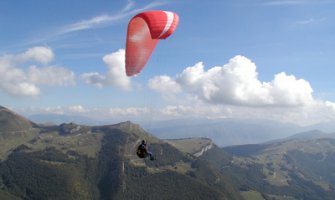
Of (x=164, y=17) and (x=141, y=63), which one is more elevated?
(x=164, y=17)

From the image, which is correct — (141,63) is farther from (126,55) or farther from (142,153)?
(142,153)

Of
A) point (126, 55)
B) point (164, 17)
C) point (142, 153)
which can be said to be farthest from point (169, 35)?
point (142, 153)

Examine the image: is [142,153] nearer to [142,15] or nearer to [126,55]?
[126,55]

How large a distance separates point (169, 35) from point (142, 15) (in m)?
Result: 3.99

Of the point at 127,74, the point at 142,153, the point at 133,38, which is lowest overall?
the point at 142,153

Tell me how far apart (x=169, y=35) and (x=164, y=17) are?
233 cm

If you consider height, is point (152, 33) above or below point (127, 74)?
above

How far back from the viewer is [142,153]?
45750mm

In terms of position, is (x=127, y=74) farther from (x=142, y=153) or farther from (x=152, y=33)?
(x=142, y=153)

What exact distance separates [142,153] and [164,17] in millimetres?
16073

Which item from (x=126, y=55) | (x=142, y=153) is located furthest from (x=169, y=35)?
(x=142, y=153)

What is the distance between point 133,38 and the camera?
47.1m

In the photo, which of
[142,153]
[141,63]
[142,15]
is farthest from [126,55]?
[142,153]

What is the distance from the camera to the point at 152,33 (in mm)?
45594
